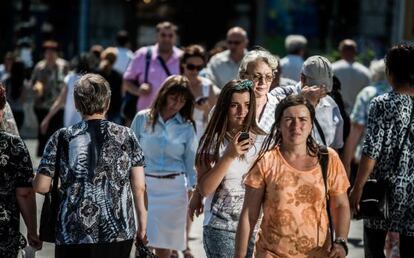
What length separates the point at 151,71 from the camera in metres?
13.6

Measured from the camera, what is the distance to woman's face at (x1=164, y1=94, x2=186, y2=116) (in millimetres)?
9930

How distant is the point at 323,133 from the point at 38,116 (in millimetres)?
→ 9757

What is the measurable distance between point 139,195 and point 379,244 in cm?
165

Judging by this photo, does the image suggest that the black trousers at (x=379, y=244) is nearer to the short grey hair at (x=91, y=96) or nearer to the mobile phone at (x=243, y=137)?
the mobile phone at (x=243, y=137)

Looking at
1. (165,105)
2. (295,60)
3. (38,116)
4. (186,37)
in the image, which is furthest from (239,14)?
(165,105)

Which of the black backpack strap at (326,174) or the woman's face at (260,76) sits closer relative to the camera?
the black backpack strap at (326,174)

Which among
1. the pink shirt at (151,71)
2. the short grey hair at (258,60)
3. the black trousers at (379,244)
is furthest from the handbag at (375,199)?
the pink shirt at (151,71)

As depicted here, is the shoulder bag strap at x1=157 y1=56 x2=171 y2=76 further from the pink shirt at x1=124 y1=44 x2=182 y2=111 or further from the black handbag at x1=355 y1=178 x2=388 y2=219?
the black handbag at x1=355 y1=178 x2=388 y2=219

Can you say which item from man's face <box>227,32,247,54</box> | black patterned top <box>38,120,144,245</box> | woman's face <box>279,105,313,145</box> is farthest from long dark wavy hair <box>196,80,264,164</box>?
man's face <box>227,32,247,54</box>

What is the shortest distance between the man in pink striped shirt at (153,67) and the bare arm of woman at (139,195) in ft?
19.9

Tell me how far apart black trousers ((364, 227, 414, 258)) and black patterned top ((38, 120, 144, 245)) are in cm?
168

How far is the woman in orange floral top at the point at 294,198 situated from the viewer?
6.75 metres

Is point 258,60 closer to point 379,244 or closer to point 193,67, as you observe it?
point 379,244

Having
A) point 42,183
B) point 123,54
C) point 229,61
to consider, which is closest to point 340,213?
point 42,183
